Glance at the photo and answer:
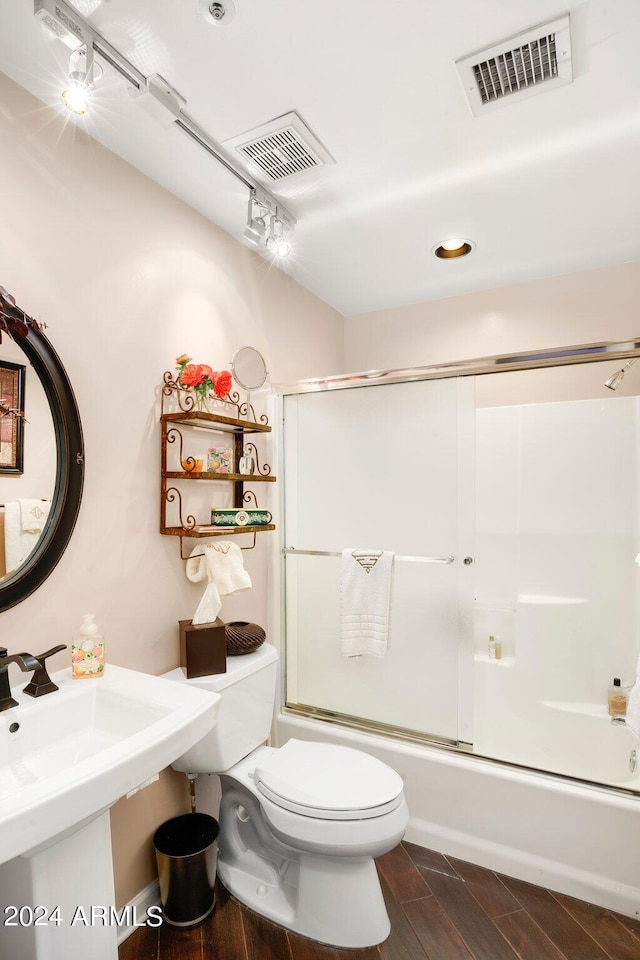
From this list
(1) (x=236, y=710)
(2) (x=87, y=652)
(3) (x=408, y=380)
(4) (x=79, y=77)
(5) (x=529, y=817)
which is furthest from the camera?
(3) (x=408, y=380)

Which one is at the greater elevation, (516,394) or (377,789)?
(516,394)

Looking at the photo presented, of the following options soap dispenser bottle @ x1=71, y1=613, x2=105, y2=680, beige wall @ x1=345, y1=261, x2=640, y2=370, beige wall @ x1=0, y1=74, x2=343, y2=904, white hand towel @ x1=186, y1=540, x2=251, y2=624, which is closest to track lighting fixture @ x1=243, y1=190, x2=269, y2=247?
beige wall @ x1=0, y1=74, x2=343, y2=904

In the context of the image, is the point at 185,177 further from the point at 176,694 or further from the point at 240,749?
the point at 240,749

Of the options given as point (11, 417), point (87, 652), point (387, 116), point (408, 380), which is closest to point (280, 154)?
point (387, 116)

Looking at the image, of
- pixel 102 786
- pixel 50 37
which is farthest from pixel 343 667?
pixel 50 37

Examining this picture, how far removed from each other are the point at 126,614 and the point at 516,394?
2.04m

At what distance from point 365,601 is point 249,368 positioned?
1.13 m

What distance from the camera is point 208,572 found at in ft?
6.44

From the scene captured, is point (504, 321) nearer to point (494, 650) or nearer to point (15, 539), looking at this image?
point (494, 650)

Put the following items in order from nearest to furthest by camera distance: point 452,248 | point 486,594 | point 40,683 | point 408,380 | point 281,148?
A: point 40,683 < point 281,148 < point 408,380 < point 452,248 < point 486,594

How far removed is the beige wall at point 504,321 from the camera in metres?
2.55

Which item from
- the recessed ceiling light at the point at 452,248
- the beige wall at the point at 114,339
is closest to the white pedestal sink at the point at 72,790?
the beige wall at the point at 114,339

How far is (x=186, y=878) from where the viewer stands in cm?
164

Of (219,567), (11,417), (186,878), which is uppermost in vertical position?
(11,417)
